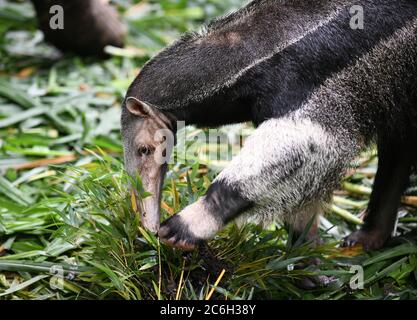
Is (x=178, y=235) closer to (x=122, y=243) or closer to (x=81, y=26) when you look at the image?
(x=122, y=243)

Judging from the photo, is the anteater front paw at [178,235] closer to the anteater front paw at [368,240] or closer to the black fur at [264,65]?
the black fur at [264,65]

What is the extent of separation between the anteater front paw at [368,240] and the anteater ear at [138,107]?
77.8 inches

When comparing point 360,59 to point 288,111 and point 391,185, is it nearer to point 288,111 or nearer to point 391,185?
point 288,111

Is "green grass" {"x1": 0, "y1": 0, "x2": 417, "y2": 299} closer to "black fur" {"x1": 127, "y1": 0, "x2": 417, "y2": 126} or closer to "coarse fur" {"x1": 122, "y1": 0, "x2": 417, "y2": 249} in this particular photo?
"coarse fur" {"x1": 122, "y1": 0, "x2": 417, "y2": 249}

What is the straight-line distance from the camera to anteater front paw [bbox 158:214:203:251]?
421 cm

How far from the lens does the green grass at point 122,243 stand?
4.50 meters

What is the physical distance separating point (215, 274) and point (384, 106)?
1561 millimetres

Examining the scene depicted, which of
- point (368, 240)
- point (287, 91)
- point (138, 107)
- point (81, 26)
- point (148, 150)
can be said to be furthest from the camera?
point (81, 26)

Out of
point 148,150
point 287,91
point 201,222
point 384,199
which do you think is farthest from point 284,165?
point 384,199

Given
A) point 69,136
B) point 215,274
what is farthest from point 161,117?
point 69,136

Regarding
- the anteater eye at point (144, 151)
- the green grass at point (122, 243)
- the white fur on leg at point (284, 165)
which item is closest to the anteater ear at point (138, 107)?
the anteater eye at point (144, 151)

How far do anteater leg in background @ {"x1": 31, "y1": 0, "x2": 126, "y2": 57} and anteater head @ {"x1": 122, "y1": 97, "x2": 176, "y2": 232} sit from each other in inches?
158

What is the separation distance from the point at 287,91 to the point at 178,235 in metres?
1.11

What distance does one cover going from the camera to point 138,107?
448 cm
